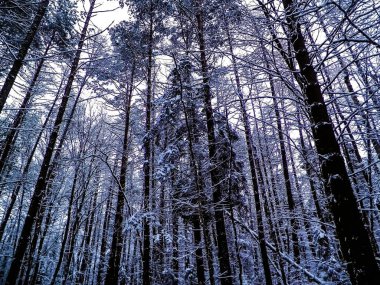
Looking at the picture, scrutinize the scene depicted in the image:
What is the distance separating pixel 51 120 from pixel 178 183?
11719mm

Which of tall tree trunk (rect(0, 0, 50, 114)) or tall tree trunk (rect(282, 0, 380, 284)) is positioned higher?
tall tree trunk (rect(0, 0, 50, 114))

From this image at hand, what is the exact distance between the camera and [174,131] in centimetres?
899

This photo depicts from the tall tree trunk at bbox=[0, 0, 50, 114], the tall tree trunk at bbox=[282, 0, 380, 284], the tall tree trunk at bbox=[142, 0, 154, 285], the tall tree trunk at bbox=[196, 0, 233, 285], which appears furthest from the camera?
the tall tree trunk at bbox=[142, 0, 154, 285]

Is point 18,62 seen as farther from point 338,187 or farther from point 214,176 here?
point 338,187

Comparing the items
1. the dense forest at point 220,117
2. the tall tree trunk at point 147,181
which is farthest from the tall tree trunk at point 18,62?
the tall tree trunk at point 147,181

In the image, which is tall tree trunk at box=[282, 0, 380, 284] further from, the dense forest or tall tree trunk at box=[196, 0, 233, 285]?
tall tree trunk at box=[196, 0, 233, 285]

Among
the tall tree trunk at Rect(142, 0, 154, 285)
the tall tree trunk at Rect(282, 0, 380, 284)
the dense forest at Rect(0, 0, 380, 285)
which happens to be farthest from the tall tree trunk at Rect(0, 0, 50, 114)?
the tall tree trunk at Rect(282, 0, 380, 284)

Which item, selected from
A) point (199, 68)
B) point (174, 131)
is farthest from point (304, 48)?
point (174, 131)

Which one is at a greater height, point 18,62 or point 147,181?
point 18,62

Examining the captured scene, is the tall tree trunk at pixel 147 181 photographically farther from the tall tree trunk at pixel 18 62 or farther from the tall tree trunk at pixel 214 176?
the tall tree trunk at pixel 18 62

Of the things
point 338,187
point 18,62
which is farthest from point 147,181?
point 338,187

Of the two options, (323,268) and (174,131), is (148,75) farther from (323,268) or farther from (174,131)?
(323,268)

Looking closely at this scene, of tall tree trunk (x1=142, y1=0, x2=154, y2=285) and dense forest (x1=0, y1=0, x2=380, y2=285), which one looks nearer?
dense forest (x1=0, y1=0, x2=380, y2=285)

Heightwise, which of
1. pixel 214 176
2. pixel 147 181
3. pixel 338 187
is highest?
pixel 147 181
